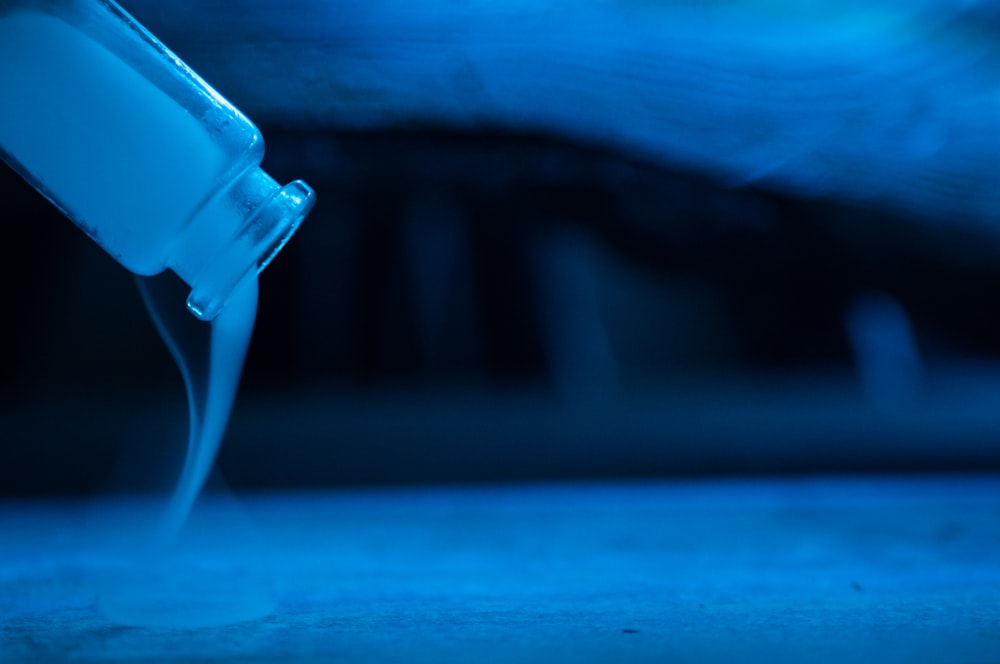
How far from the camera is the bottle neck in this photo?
400mm

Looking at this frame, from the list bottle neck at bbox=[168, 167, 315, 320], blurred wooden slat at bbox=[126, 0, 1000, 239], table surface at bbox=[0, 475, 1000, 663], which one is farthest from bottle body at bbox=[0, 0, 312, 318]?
blurred wooden slat at bbox=[126, 0, 1000, 239]

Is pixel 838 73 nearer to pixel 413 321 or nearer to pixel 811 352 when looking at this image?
pixel 811 352

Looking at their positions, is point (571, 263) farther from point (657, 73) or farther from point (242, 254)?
point (242, 254)

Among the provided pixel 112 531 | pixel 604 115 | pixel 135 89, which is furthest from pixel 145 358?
pixel 135 89

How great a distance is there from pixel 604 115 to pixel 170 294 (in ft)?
1.87

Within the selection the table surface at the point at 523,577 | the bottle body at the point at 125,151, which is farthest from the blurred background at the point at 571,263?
the bottle body at the point at 125,151

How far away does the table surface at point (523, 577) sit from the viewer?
1.25 ft

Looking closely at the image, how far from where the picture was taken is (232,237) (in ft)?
1.32

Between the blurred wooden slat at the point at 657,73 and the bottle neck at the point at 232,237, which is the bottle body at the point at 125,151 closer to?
the bottle neck at the point at 232,237

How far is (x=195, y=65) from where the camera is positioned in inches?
32.0

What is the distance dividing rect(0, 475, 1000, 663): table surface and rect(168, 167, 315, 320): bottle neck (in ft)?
0.55

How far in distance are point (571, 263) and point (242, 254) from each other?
3.26 ft

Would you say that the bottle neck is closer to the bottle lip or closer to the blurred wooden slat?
the bottle lip

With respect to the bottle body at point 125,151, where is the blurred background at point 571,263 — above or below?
above
